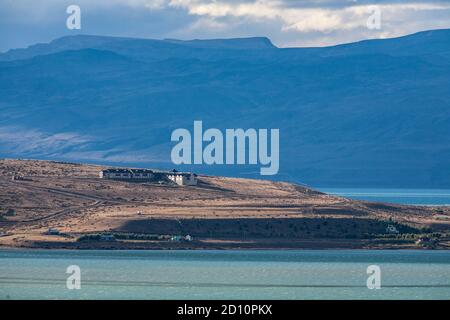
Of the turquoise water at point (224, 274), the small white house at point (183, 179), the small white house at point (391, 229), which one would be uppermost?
the small white house at point (183, 179)

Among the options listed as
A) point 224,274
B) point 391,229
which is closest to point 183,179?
point 391,229

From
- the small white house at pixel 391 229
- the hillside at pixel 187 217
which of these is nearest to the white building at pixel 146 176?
the hillside at pixel 187 217

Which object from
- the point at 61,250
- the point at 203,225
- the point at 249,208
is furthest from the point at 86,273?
the point at 249,208

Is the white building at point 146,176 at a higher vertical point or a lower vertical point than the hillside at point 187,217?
higher

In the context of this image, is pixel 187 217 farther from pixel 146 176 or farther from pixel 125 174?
pixel 146 176

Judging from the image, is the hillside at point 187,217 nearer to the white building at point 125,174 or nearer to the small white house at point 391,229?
the small white house at point 391,229

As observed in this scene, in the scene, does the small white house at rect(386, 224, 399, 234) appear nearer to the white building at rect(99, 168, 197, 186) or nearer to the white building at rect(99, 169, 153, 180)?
the white building at rect(99, 168, 197, 186)
